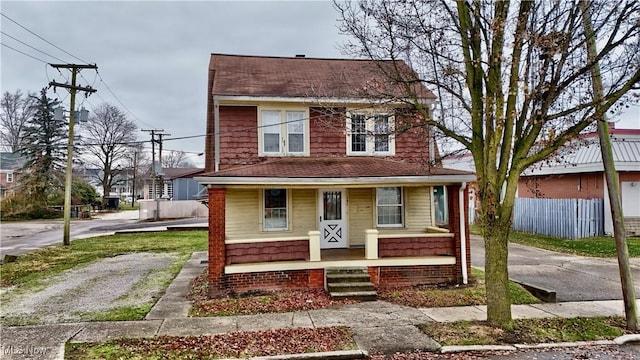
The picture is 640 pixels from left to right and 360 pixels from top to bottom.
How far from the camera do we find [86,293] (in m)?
10.3

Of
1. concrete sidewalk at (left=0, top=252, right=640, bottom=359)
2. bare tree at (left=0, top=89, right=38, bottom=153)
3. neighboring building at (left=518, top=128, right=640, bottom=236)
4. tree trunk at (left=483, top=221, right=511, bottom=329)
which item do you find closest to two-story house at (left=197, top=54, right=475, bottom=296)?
concrete sidewalk at (left=0, top=252, right=640, bottom=359)

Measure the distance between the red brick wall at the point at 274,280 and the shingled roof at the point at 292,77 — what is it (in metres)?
4.77

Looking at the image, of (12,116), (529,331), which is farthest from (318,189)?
(12,116)

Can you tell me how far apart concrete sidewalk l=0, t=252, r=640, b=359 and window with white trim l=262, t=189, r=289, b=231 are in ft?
12.1

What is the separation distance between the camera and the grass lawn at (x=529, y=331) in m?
6.68

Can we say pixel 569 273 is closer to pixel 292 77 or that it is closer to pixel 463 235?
pixel 463 235

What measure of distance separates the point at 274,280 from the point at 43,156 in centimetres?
3702

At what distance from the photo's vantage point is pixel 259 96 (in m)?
12.1

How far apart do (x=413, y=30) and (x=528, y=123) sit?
2702 mm

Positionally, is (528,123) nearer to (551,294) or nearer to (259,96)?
(551,294)

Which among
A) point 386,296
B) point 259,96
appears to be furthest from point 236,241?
point 259,96

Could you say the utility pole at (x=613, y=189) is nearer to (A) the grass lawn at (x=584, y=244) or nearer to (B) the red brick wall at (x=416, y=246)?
(B) the red brick wall at (x=416, y=246)

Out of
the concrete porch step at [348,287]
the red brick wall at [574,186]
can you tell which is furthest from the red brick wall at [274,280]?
the red brick wall at [574,186]

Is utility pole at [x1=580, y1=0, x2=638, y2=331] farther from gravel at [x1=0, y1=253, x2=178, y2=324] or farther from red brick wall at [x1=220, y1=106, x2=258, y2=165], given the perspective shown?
gravel at [x1=0, y1=253, x2=178, y2=324]
